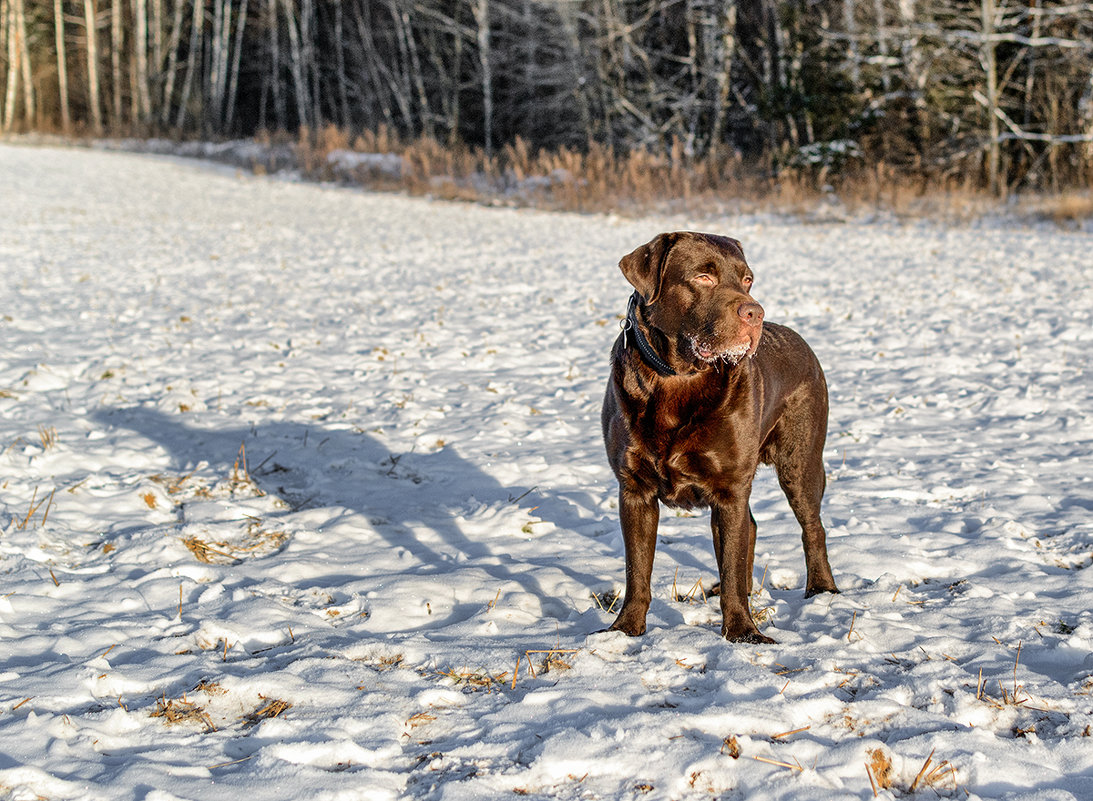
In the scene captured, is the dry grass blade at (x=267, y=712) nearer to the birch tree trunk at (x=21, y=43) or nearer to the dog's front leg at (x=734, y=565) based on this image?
the dog's front leg at (x=734, y=565)

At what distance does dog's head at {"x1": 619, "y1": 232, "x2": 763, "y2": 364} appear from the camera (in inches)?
111

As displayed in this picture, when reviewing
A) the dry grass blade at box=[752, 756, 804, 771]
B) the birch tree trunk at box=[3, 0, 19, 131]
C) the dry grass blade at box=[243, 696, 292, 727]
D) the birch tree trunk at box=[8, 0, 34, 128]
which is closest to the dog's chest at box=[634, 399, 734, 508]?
the dry grass blade at box=[752, 756, 804, 771]

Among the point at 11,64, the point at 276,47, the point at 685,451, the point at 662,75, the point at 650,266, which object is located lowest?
the point at 685,451

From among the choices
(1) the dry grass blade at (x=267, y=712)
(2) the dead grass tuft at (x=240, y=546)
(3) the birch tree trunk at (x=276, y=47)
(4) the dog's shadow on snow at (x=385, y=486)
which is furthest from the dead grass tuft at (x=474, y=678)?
(3) the birch tree trunk at (x=276, y=47)

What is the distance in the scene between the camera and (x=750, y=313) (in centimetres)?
278

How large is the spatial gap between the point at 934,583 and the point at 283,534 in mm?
2870

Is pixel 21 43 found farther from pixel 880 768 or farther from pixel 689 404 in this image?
pixel 880 768

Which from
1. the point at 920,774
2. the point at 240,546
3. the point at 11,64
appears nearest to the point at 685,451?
the point at 920,774

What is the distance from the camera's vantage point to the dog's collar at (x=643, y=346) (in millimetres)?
2969

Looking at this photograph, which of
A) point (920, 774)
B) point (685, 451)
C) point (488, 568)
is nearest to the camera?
point (920, 774)

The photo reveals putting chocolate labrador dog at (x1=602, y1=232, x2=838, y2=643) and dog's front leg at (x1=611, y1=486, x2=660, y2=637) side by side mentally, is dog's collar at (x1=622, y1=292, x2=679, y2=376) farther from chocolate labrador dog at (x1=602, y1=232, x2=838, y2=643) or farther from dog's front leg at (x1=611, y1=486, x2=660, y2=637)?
dog's front leg at (x1=611, y1=486, x2=660, y2=637)

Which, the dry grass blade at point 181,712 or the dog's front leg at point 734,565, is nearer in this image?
the dry grass blade at point 181,712

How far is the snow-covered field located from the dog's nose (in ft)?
3.60

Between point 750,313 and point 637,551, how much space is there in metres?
0.94
